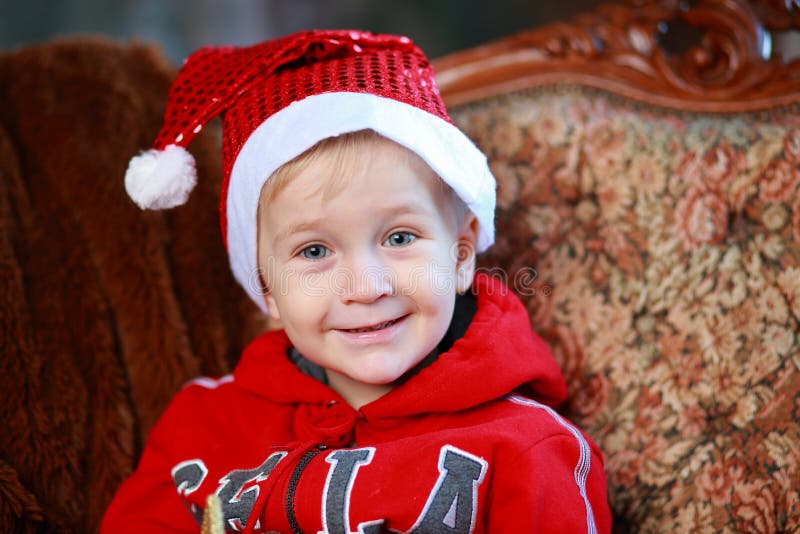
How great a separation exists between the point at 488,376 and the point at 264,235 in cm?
37

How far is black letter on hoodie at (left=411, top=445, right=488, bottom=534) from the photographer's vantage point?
93 centimetres

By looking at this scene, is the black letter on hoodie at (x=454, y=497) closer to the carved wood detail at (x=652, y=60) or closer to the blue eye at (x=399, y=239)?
the blue eye at (x=399, y=239)

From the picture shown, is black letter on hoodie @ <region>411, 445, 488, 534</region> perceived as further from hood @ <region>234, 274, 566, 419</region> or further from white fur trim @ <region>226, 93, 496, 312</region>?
white fur trim @ <region>226, 93, 496, 312</region>

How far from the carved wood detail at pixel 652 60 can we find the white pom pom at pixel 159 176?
24.3 inches

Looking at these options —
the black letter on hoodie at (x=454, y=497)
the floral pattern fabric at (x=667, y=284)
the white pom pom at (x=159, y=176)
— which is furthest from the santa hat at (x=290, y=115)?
the black letter on hoodie at (x=454, y=497)

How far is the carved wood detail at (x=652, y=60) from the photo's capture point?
1.28 m

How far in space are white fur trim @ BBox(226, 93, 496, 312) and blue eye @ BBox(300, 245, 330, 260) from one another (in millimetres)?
97

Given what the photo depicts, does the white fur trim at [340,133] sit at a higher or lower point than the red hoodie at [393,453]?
higher

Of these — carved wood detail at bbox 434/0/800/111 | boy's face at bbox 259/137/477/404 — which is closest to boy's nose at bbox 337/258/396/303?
boy's face at bbox 259/137/477/404

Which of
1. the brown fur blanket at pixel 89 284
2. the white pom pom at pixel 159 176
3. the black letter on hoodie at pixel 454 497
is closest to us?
the black letter on hoodie at pixel 454 497

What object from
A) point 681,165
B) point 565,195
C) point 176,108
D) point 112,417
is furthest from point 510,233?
point 112,417

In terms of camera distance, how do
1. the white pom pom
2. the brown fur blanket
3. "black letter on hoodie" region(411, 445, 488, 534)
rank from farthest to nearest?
1. the brown fur blanket
2. the white pom pom
3. "black letter on hoodie" region(411, 445, 488, 534)

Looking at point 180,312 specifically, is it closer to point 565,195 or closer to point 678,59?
point 565,195

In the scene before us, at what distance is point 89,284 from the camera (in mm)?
1309
